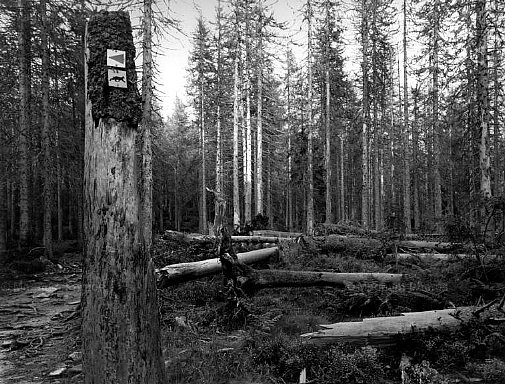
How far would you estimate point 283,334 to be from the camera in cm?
609

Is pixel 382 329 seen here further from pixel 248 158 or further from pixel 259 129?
pixel 259 129

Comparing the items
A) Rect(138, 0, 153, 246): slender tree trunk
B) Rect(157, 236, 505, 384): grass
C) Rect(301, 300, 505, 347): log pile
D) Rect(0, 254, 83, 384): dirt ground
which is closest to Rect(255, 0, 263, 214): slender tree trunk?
Rect(138, 0, 153, 246): slender tree trunk

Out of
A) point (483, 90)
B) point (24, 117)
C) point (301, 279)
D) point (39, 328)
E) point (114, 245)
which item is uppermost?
point (483, 90)

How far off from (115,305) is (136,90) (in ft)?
6.85

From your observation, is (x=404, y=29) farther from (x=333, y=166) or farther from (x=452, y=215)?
(x=452, y=215)

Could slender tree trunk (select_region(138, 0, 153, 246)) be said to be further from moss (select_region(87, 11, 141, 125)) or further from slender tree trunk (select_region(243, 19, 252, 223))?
moss (select_region(87, 11, 141, 125))

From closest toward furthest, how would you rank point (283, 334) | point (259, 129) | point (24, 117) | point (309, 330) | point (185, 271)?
point (283, 334), point (309, 330), point (185, 271), point (24, 117), point (259, 129)

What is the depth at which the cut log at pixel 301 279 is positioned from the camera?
8.34m

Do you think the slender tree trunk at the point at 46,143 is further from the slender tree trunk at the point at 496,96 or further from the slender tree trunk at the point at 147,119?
the slender tree trunk at the point at 496,96

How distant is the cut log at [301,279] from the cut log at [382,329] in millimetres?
2501

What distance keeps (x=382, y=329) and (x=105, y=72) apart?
5.01 metres

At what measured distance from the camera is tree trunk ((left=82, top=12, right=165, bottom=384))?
3.32 meters

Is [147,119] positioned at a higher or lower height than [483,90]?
lower

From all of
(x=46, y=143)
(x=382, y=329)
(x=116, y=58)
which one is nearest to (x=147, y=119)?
(x=46, y=143)
